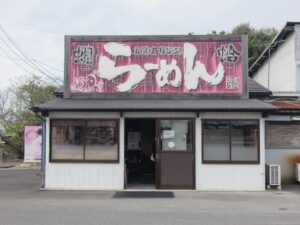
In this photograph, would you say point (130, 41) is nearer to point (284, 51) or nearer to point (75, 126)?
point (75, 126)

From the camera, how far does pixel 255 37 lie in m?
43.7

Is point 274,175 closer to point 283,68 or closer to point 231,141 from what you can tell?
point 231,141

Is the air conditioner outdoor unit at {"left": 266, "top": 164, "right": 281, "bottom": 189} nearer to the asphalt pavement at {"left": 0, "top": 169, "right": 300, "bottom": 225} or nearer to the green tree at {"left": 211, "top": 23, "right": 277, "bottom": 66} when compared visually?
the asphalt pavement at {"left": 0, "top": 169, "right": 300, "bottom": 225}

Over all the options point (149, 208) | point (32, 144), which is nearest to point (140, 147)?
point (149, 208)

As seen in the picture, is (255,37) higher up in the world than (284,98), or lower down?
higher up

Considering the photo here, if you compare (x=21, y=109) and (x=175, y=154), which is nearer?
(x=175, y=154)

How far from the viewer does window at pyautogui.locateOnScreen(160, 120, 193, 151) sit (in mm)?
17312

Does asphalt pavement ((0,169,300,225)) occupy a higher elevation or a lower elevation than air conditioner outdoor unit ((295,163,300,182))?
lower

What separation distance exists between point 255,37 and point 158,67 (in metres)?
27.6

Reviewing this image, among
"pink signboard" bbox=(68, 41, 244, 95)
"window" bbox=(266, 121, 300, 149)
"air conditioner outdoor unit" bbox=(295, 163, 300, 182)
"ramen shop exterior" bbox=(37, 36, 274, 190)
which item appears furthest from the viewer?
"window" bbox=(266, 121, 300, 149)

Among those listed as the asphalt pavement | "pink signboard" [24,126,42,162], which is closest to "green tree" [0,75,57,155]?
"pink signboard" [24,126,42,162]

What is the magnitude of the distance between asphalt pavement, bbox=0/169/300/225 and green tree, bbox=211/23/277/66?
26.5 meters

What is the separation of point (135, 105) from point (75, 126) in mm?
2350

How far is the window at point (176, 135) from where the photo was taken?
17.3 metres
